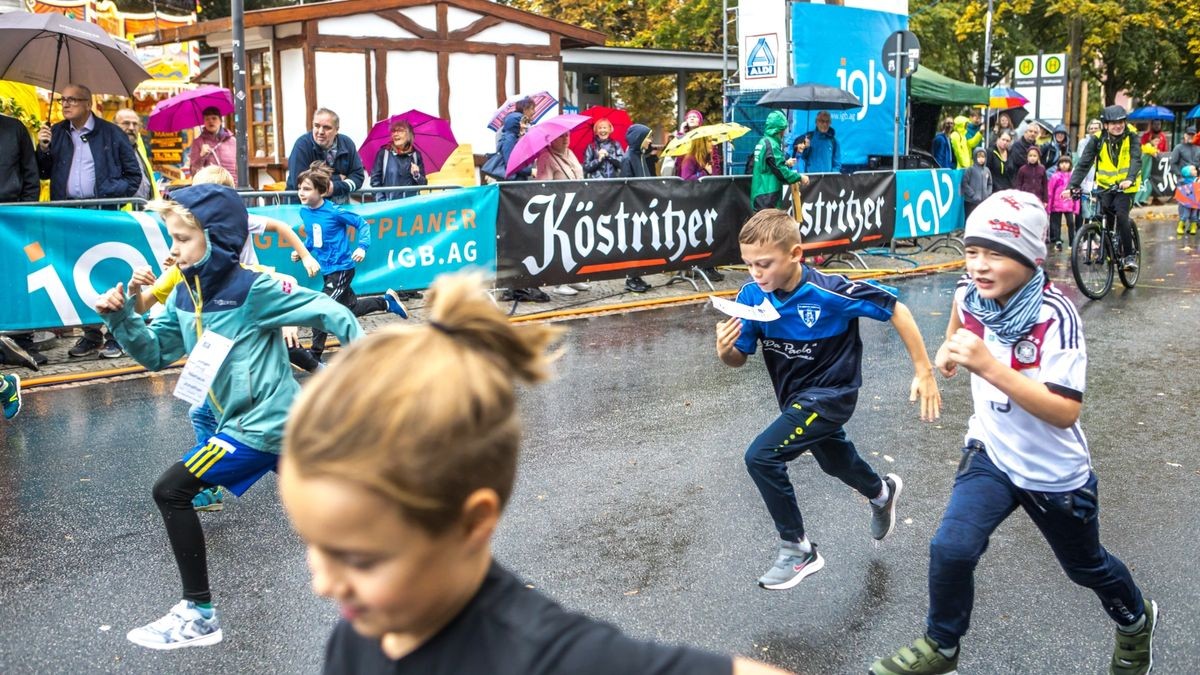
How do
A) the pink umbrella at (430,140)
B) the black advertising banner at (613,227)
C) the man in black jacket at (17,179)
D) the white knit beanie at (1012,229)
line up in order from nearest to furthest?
1. the white knit beanie at (1012,229)
2. the man in black jacket at (17,179)
3. the black advertising banner at (613,227)
4. the pink umbrella at (430,140)

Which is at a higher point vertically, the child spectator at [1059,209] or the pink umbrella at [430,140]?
the pink umbrella at [430,140]

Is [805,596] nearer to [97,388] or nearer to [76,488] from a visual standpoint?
[76,488]

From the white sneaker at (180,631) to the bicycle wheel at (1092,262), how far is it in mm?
10425

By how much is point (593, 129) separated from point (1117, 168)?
6.30m

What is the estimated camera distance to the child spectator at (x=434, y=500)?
1463 mm

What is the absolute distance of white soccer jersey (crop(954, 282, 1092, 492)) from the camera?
11.1 ft

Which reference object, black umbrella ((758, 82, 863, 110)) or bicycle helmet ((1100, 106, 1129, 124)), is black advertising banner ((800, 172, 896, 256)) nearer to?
black umbrella ((758, 82, 863, 110))

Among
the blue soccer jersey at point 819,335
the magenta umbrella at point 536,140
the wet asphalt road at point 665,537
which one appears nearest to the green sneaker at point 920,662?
the wet asphalt road at point 665,537

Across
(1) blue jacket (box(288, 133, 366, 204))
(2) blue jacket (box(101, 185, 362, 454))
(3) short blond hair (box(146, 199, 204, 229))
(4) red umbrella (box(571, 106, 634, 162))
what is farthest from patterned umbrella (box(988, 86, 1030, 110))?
(3) short blond hair (box(146, 199, 204, 229))

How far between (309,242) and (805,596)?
6150 millimetres

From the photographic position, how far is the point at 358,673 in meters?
1.76

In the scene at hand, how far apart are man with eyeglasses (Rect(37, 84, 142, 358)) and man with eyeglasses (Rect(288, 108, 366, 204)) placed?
1.39m

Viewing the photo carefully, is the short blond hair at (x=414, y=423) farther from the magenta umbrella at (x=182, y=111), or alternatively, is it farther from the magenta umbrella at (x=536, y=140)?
the magenta umbrella at (x=182, y=111)

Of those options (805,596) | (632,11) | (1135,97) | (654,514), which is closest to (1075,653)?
(805,596)
